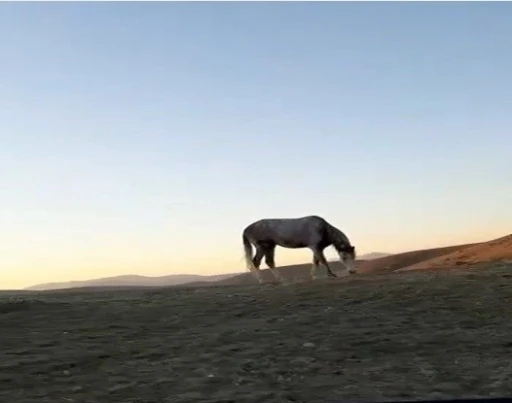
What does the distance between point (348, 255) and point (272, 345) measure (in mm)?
13028

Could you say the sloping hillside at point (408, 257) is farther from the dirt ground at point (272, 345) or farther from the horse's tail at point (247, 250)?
the dirt ground at point (272, 345)

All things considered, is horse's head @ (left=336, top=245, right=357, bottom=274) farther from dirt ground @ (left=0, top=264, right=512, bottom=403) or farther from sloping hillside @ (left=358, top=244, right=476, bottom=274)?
sloping hillside @ (left=358, top=244, right=476, bottom=274)

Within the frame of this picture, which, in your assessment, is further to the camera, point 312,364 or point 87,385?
point 312,364

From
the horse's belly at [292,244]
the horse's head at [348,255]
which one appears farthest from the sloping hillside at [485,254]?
the horse's belly at [292,244]

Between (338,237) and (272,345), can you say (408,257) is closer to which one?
(338,237)

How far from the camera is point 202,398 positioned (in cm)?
826

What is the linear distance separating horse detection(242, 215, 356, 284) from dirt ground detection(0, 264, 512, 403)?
5.91 m

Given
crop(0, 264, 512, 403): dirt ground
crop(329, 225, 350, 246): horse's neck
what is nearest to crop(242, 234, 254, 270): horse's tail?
crop(329, 225, 350, 246): horse's neck

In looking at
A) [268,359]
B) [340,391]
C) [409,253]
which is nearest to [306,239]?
[268,359]

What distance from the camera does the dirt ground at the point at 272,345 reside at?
8648mm

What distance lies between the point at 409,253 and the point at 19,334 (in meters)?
41.2

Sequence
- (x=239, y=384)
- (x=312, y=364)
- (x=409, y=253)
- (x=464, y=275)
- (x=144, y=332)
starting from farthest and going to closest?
(x=409, y=253) → (x=464, y=275) → (x=144, y=332) → (x=312, y=364) → (x=239, y=384)

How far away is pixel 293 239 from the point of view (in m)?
23.2

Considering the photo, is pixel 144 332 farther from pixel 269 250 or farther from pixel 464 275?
pixel 269 250
